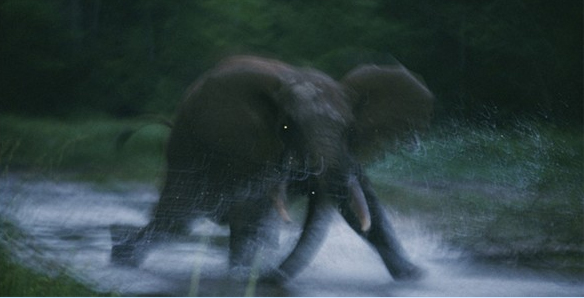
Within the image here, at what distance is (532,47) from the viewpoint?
3.89m

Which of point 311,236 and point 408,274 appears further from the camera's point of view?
point 408,274

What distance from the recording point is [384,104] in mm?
3795

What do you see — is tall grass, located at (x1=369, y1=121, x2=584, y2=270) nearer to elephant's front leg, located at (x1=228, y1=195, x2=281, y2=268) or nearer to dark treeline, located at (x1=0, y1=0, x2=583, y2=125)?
dark treeline, located at (x1=0, y1=0, x2=583, y2=125)

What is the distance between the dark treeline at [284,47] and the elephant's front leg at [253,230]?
1.40 feet

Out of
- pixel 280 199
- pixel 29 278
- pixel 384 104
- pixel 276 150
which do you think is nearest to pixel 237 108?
pixel 276 150

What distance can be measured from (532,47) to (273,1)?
0.88 m

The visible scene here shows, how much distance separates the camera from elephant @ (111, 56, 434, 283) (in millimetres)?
3719

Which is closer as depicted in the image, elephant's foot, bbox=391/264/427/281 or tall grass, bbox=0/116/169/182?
tall grass, bbox=0/116/169/182

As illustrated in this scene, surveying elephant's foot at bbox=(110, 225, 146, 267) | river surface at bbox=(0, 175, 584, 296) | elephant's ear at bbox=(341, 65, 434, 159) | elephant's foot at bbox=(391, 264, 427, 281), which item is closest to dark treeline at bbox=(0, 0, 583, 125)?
elephant's ear at bbox=(341, 65, 434, 159)

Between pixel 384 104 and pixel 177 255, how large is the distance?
0.85 m

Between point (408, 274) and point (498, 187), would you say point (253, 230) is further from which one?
point (498, 187)

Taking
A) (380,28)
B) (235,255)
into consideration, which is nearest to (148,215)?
(235,255)

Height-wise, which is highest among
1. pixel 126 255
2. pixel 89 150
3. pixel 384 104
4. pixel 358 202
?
pixel 384 104

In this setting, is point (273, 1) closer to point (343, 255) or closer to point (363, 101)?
point (363, 101)
